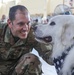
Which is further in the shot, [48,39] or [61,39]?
[48,39]

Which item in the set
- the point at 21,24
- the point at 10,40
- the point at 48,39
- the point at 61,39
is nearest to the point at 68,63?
the point at 61,39

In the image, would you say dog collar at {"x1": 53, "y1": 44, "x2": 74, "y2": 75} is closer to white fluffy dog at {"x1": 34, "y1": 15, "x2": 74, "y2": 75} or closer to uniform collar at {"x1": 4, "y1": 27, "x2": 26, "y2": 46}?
white fluffy dog at {"x1": 34, "y1": 15, "x2": 74, "y2": 75}

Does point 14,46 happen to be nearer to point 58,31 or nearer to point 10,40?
point 10,40

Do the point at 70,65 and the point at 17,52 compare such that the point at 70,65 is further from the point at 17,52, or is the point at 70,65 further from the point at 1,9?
the point at 1,9

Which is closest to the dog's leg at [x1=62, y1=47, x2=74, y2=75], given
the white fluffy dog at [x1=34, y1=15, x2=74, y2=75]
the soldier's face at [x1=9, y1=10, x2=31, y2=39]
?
the white fluffy dog at [x1=34, y1=15, x2=74, y2=75]

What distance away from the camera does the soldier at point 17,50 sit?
217cm

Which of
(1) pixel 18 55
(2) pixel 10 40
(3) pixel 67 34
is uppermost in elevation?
(3) pixel 67 34

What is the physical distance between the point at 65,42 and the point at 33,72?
0.54m

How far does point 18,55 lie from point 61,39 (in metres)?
0.51

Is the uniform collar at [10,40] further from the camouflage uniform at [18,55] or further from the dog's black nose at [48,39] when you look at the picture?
the dog's black nose at [48,39]

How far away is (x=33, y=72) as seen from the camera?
2.35 m

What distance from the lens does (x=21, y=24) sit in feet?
6.97

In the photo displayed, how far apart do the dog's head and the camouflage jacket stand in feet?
0.35

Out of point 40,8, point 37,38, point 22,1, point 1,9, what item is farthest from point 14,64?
point 1,9
